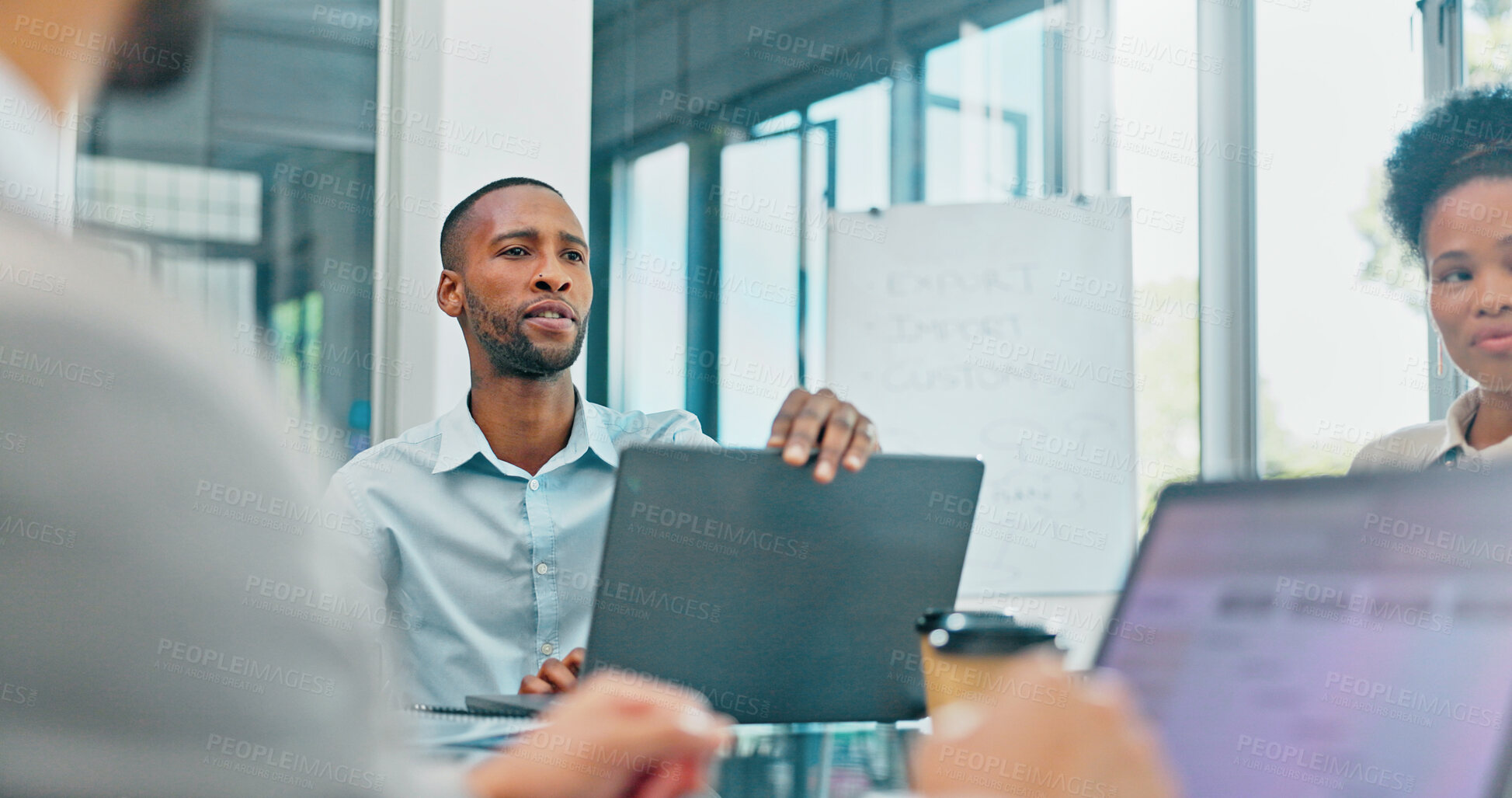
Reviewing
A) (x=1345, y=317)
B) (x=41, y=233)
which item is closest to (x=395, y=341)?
(x=1345, y=317)

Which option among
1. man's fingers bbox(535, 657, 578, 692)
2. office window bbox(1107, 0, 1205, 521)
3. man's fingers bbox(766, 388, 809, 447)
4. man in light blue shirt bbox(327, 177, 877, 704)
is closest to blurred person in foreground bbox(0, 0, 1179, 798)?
man's fingers bbox(766, 388, 809, 447)

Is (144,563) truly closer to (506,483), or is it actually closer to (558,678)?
(558,678)

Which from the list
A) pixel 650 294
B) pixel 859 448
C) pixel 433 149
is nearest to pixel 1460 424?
pixel 859 448

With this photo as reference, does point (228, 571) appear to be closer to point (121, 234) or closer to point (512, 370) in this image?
point (512, 370)

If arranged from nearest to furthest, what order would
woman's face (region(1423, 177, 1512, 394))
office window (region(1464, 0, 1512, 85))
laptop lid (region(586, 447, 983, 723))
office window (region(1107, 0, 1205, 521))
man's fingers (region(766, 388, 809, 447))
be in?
laptop lid (region(586, 447, 983, 723)) → man's fingers (region(766, 388, 809, 447)) → woman's face (region(1423, 177, 1512, 394)) → office window (region(1464, 0, 1512, 85)) → office window (region(1107, 0, 1205, 521))

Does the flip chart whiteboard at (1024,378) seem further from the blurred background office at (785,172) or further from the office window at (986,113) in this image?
the office window at (986,113)

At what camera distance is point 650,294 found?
3232mm

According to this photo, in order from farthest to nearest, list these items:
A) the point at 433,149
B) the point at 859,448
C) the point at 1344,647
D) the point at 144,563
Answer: the point at 433,149
the point at 859,448
the point at 1344,647
the point at 144,563

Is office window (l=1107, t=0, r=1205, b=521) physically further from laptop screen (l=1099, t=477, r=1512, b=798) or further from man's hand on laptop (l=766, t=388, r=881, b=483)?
laptop screen (l=1099, t=477, r=1512, b=798)

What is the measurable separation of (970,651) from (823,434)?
0.43 m

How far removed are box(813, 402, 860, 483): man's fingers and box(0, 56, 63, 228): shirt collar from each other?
73cm

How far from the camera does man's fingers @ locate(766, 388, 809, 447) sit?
1.21 m

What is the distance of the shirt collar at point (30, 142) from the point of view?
402 mm

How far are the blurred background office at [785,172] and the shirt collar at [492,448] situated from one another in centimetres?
92
